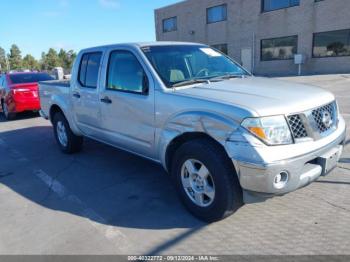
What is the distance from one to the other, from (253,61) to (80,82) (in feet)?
78.8

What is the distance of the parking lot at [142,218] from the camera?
2.95 m

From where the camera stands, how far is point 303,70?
2350cm

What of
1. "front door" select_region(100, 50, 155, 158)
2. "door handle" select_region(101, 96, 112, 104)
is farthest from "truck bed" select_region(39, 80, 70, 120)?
"front door" select_region(100, 50, 155, 158)

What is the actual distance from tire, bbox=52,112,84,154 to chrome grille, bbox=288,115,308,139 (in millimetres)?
4217

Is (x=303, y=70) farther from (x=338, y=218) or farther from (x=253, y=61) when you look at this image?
(x=338, y=218)

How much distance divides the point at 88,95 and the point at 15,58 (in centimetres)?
8043

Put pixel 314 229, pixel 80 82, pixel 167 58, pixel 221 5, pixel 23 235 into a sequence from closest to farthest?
pixel 314 229 < pixel 23 235 < pixel 167 58 < pixel 80 82 < pixel 221 5

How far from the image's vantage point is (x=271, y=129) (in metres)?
2.76

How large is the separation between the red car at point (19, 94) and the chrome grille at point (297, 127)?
9206 millimetres

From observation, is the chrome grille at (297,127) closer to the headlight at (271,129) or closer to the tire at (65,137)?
the headlight at (271,129)

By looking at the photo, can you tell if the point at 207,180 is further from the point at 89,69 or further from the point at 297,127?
the point at 89,69

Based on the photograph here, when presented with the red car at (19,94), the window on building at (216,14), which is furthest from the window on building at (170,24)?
the red car at (19,94)

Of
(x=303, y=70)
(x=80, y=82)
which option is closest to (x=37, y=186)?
(x=80, y=82)

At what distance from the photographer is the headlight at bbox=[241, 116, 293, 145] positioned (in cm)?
274
